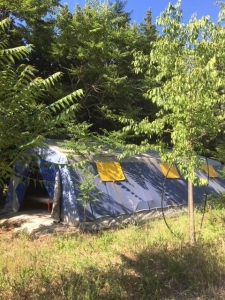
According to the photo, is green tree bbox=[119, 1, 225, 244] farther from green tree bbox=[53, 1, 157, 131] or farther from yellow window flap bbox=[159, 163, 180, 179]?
green tree bbox=[53, 1, 157, 131]

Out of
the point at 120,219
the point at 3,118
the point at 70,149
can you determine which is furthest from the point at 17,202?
the point at 3,118

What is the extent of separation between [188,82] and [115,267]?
11.3 feet

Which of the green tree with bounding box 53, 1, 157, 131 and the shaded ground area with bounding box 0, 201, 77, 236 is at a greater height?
the green tree with bounding box 53, 1, 157, 131

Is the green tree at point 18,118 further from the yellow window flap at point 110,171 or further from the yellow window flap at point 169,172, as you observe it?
the yellow window flap at point 169,172

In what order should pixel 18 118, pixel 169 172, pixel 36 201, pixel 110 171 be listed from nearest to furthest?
pixel 18 118, pixel 110 171, pixel 169 172, pixel 36 201

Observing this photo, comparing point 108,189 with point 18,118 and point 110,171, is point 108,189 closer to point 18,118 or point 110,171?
point 110,171

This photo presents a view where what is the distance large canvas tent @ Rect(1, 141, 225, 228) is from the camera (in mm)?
8500

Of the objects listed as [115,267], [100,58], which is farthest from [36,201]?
[115,267]

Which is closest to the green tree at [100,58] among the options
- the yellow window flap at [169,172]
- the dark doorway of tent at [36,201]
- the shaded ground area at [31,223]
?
the yellow window flap at [169,172]

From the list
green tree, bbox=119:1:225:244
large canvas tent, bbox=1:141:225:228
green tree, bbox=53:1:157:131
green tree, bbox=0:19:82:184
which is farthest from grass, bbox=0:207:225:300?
green tree, bbox=53:1:157:131

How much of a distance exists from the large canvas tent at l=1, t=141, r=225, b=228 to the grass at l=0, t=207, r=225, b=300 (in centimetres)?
132

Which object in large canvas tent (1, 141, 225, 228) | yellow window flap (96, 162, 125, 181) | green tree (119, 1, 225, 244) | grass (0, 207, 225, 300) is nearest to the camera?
grass (0, 207, 225, 300)

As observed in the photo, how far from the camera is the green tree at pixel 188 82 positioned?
5863 millimetres

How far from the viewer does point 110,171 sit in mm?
9547
